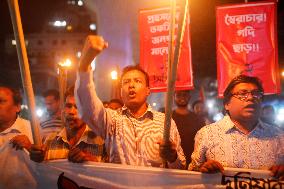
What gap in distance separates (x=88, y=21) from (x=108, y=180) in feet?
235

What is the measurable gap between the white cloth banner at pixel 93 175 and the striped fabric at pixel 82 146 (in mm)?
390

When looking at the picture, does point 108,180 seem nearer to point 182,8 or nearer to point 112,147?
point 112,147

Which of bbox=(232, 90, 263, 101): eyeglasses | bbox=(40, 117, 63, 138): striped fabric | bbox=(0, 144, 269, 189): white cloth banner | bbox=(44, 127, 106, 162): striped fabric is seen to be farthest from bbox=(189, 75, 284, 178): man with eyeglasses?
bbox=(40, 117, 63, 138): striped fabric

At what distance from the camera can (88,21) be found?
238 feet

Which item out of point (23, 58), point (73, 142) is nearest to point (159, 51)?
point (73, 142)

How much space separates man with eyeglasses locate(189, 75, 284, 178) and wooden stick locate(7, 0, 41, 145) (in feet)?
4.86

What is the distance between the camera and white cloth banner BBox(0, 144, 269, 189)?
3.02 meters

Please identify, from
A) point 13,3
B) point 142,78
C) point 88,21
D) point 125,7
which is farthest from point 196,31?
point 88,21

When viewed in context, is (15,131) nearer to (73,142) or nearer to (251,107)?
(73,142)

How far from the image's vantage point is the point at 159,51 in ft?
19.6

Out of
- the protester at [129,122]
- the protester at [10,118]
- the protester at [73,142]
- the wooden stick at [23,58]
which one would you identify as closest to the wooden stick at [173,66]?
the protester at [129,122]

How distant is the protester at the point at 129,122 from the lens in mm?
3035

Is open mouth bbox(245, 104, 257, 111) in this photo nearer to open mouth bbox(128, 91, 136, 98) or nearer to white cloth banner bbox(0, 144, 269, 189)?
white cloth banner bbox(0, 144, 269, 189)

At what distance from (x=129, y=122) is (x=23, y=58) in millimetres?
1200
